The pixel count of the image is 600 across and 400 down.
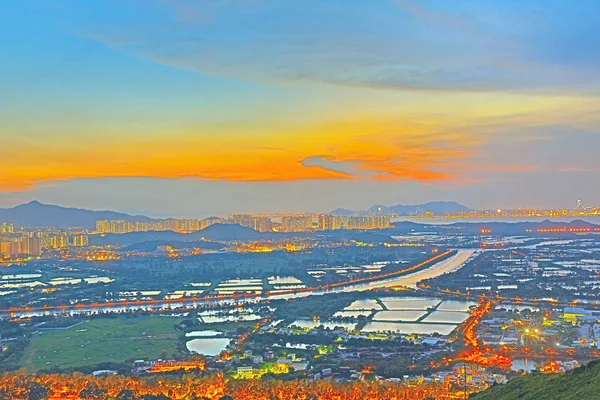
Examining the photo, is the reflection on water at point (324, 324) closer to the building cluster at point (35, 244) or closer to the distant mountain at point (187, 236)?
the building cluster at point (35, 244)

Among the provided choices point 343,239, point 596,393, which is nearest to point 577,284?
point 596,393

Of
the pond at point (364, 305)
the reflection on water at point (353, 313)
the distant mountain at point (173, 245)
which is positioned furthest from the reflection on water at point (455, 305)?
the distant mountain at point (173, 245)

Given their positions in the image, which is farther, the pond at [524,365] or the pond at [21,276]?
the pond at [21,276]

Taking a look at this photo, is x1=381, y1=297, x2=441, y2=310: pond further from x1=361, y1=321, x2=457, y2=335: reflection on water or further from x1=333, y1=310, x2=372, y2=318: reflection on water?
x1=361, y1=321, x2=457, y2=335: reflection on water

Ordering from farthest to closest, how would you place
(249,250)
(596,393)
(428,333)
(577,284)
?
(249,250) → (577,284) → (428,333) → (596,393)

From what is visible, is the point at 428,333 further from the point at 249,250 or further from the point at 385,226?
the point at 385,226

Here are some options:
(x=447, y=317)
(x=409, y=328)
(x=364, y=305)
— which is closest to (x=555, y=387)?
(x=409, y=328)

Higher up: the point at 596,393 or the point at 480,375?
the point at 596,393
